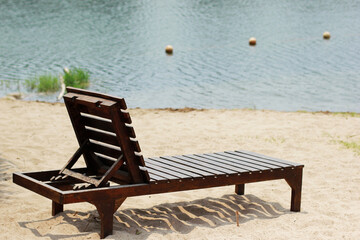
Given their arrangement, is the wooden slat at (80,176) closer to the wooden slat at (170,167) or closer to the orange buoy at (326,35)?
the wooden slat at (170,167)

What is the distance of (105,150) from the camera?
505 centimetres

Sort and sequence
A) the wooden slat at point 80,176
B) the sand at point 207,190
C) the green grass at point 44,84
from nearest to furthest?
the wooden slat at point 80,176, the sand at point 207,190, the green grass at point 44,84

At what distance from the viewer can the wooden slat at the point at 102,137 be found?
4.85 m

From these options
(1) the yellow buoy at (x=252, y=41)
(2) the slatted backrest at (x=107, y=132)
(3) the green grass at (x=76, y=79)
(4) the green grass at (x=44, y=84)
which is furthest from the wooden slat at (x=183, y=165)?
(1) the yellow buoy at (x=252, y=41)

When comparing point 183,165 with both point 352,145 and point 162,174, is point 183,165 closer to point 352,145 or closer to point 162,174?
point 162,174

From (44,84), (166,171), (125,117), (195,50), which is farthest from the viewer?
(195,50)

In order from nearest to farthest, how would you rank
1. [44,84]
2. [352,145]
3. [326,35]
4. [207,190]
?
1. [207,190]
2. [352,145]
3. [44,84]
4. [326,35]

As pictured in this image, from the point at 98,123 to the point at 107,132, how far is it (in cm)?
11

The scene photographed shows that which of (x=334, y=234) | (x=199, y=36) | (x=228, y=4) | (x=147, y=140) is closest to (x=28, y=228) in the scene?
(x=334, y=234)

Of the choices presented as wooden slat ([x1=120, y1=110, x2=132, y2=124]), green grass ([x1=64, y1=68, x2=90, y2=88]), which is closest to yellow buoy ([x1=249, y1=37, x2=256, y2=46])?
green grass ([x1=64, y1=68, x2=90, y2=88])

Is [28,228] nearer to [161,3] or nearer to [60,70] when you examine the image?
[60,70]

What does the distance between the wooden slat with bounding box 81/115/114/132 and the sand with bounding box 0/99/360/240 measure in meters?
0.87

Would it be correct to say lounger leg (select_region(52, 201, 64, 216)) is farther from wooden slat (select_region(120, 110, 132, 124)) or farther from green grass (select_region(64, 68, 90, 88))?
green grass (select_region(64, 68, 90, 88))

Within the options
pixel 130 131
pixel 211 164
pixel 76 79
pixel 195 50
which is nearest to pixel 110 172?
pixel 130 131
